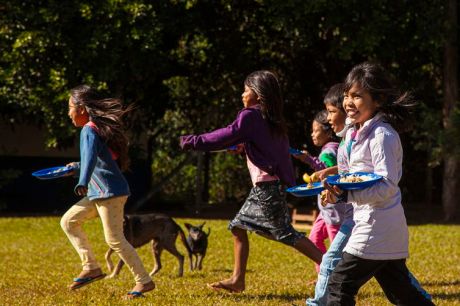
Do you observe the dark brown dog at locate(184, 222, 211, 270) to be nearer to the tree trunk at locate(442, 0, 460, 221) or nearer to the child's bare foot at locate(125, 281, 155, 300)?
the child's bare foot at locate(125, 281, 155, 300)

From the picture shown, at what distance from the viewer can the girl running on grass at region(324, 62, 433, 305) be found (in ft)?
17.0

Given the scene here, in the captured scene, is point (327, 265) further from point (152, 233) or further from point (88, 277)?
point (152, 233)

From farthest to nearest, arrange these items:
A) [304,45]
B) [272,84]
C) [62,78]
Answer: [304,45]
[62,78]
[272,84]

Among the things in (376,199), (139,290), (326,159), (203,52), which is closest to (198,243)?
(326,159)

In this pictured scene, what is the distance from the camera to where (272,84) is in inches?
297

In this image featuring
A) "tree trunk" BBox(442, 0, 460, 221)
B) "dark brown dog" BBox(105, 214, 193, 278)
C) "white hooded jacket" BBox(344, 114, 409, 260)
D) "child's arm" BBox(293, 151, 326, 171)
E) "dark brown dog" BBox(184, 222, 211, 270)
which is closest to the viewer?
"white hooded jacket" BBox(344, 114, 409, 260)

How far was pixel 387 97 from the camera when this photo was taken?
5461 millimetres

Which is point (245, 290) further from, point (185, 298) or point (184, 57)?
point (184, 57)

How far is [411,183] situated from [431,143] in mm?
8451

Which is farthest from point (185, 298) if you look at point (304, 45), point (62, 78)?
point (304, 45)

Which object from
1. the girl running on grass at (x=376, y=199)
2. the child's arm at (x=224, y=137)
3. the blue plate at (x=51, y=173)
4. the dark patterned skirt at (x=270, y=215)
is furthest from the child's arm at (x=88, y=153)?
the girl running on grass at (x=376, y=199)

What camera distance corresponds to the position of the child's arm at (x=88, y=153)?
7.39 m

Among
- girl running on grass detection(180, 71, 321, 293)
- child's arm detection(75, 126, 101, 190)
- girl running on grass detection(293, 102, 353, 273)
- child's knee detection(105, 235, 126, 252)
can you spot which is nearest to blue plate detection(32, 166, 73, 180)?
child's arm detection(75, 126, 101, 190)

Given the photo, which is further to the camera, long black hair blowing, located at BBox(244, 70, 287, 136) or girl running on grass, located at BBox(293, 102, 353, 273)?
girl running on grass, located at BBox(293, 102, 353, 273)
